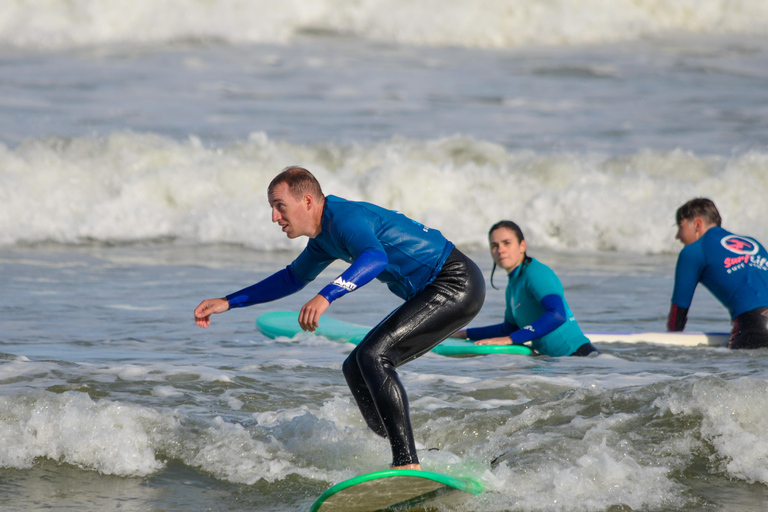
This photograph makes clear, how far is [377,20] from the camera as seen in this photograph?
2261 centimetres

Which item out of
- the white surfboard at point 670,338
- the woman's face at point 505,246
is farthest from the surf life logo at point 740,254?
the woman's face at point 505,246

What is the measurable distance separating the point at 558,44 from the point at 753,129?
751 centimetres

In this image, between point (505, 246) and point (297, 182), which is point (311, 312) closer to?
point (297, 182)

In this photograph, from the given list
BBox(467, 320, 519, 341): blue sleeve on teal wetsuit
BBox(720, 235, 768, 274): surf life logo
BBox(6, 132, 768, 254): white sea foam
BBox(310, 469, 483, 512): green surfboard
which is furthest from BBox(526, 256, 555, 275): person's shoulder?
BBox(6, 132, 768, 254): white sea foam

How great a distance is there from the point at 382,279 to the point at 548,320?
8.33 feet

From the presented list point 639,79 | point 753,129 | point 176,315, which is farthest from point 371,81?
point 176,315

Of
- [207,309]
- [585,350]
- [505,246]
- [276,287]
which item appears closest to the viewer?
[207,309]

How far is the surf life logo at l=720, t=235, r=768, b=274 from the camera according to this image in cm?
662

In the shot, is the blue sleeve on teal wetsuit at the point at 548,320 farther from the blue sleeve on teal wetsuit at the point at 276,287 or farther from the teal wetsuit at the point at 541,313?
the blue sleeve on teal wetsuit at the point at 276,287

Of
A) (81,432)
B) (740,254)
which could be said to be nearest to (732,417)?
(740,254)

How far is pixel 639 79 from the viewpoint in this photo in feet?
65.7

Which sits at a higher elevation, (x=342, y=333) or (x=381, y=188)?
(x=381, y=188)

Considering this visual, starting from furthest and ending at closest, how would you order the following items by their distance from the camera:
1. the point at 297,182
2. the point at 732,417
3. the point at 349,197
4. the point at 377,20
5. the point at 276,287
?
the point at 377,20, the point at 349,197, the point at 732,417, the point at 276,287, the point at 297,182

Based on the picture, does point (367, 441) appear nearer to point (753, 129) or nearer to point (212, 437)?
point (212, 437)
